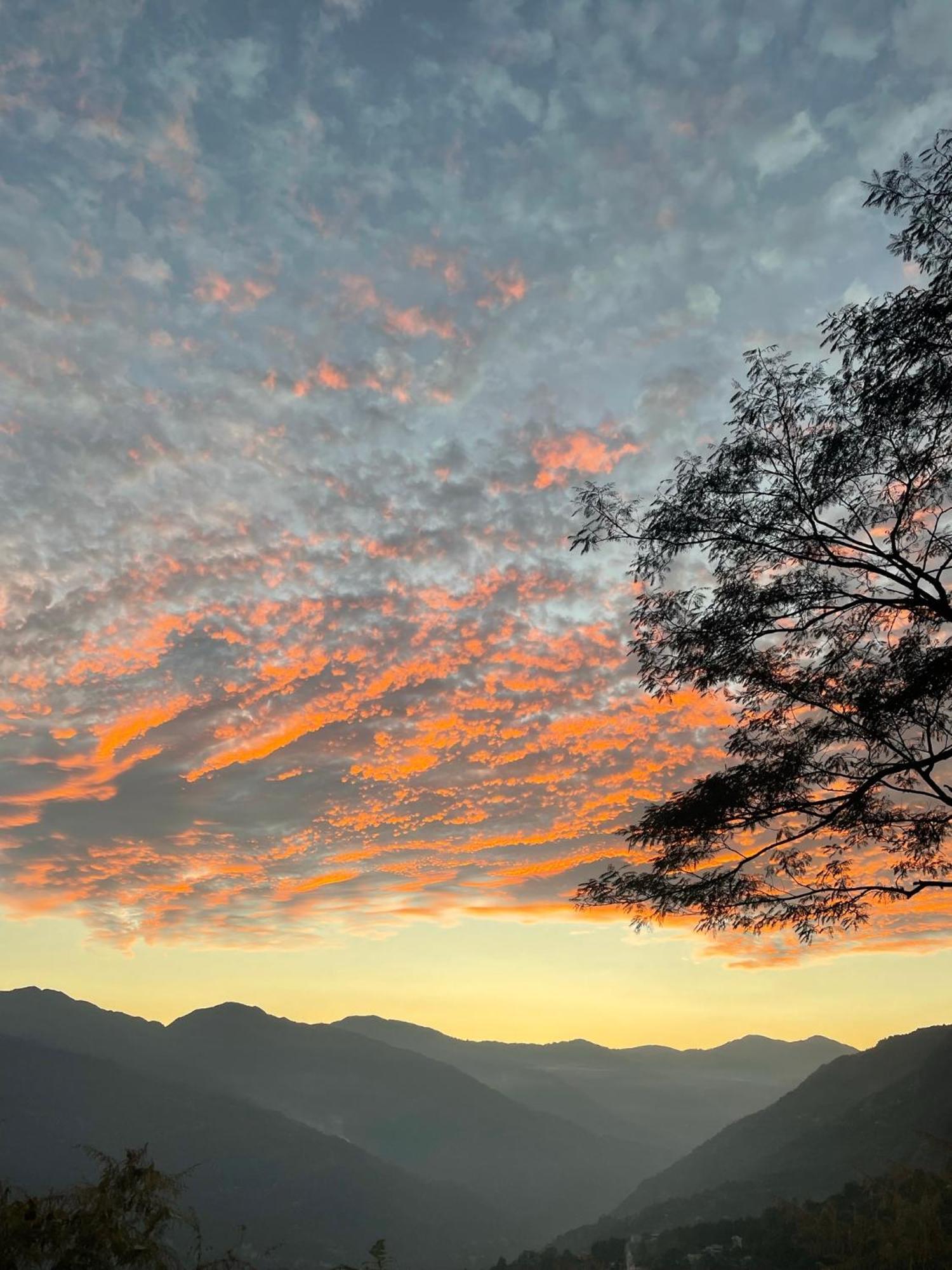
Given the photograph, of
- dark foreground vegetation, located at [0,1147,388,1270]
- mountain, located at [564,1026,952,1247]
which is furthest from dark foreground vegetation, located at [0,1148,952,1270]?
mountain, located at [564,1026,952,1247]

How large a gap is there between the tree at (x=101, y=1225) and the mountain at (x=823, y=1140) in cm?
8804

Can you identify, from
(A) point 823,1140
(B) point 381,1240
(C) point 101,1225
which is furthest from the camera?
(A) point 823,1140

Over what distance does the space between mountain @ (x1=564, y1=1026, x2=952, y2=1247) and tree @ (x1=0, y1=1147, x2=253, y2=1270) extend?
8804cm

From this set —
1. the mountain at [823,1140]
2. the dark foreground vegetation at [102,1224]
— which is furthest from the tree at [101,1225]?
the mountain at [823,1140]

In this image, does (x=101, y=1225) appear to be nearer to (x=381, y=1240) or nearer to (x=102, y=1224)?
(x=102, y=1224)

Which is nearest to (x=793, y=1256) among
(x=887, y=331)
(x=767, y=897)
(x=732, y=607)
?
(x=767, y=897)

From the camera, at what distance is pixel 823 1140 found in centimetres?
13725

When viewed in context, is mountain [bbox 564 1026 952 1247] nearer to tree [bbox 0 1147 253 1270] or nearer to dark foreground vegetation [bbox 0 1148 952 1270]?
dark foreground vegetation [bbox 0 1148 952 1270]

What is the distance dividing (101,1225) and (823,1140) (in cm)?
16384

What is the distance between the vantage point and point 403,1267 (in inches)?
7288

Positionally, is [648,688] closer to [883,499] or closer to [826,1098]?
[883,499]

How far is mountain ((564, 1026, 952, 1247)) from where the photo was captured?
115 metres

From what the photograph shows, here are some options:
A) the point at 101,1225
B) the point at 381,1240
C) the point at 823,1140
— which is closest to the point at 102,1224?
the point at 101,1225

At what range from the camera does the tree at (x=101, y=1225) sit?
724 centimetres
